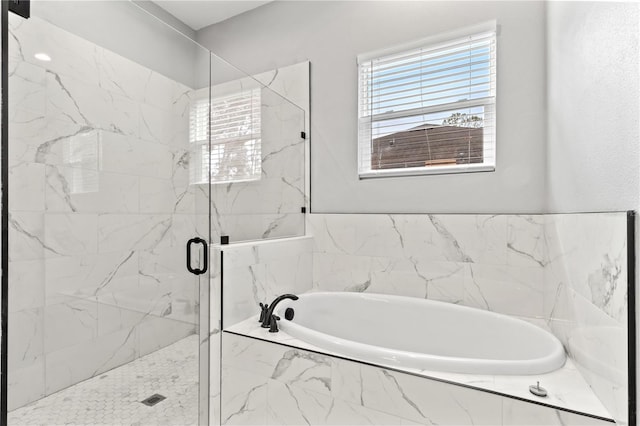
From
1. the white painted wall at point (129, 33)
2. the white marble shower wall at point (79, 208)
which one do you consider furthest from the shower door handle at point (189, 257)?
the white painted wall at point (129, 33)

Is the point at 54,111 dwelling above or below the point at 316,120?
below

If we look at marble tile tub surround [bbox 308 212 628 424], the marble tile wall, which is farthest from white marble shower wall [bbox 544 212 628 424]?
the marble tile wall

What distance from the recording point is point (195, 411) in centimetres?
167

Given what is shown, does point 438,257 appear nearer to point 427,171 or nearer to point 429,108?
point 427,171

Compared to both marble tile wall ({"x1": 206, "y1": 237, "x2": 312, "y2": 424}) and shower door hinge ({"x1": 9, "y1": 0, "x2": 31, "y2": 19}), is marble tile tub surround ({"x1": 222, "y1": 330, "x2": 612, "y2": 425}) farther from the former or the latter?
shower door hinge ({"x1": 9, "y1": 0, "x2": 31, "y2": 19})

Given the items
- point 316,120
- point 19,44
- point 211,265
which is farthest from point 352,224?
point 19,44

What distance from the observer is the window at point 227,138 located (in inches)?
66.0

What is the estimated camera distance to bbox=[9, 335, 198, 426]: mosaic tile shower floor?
1.33m

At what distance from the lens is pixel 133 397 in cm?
148

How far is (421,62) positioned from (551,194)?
1.20 meters

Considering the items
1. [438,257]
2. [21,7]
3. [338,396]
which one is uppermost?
[21,7]

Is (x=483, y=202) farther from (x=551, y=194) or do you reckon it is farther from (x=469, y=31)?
(x=469, y=31)

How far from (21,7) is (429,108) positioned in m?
2.11

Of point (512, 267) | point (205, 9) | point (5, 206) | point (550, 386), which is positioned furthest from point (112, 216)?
point (205, 9)
